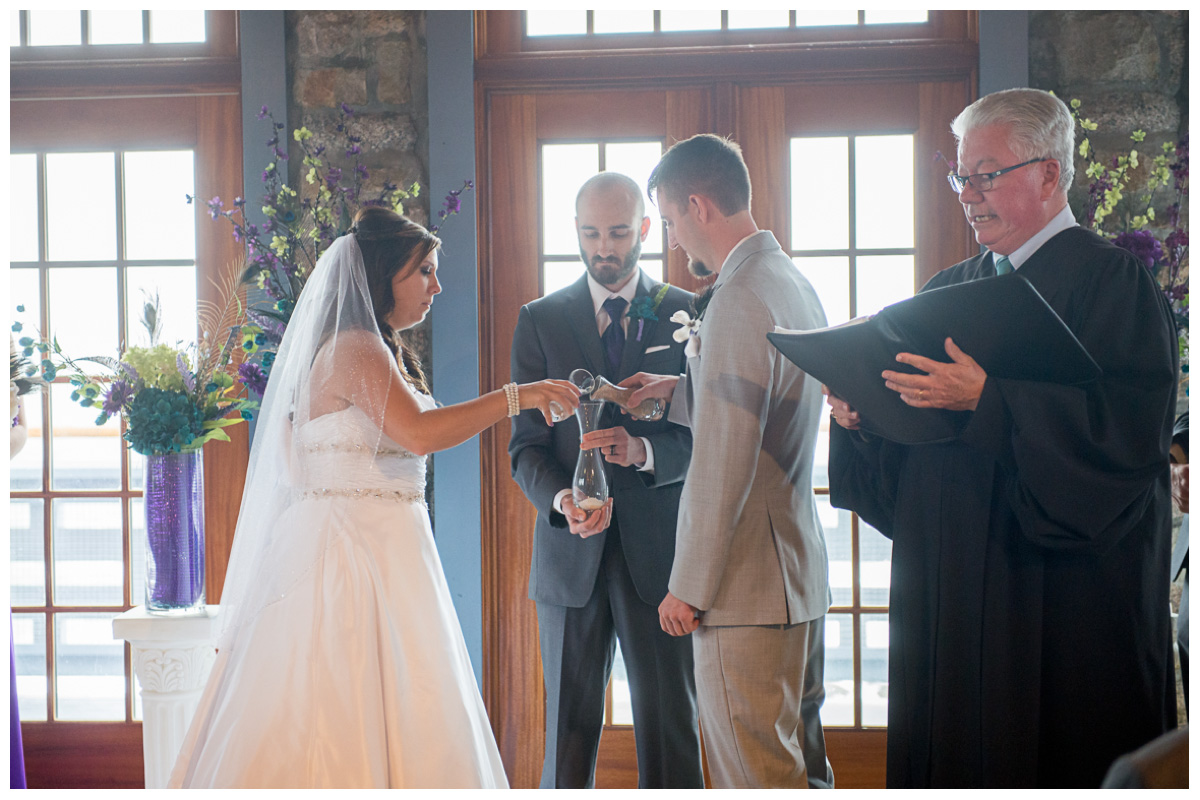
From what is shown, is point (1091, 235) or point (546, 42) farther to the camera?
point (546, 42)

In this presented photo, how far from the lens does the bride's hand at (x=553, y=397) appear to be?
2.15m

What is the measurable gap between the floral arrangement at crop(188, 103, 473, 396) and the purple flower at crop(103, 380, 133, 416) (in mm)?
307

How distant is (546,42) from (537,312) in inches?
45.3

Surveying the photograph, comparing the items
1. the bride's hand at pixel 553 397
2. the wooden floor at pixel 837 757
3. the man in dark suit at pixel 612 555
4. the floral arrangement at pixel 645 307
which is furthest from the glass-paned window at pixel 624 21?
the wooden floor at pixel 837 757

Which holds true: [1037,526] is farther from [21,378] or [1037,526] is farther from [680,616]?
[21,378]

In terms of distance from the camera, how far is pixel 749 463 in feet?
5.49

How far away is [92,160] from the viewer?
3088mm

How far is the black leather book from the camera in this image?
4.51 ft

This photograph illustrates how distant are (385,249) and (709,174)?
0.88 metres

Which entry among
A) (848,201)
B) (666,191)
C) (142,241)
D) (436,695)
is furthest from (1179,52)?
(142,241)

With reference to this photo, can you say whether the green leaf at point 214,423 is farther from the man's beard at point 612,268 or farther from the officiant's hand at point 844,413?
the officiant's hand at point 844,413

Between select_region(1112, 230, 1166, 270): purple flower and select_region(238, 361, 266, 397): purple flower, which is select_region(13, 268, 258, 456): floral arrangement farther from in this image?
select_region(1112, 230, 1166, 270): purple flower

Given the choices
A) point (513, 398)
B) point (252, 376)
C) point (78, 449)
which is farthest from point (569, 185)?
point (78, 449)

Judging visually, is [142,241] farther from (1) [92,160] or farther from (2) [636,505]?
(2) [636,505]
